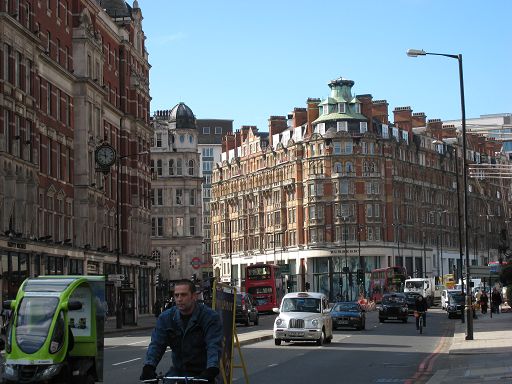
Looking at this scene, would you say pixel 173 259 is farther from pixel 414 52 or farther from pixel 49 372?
pixel 49 372

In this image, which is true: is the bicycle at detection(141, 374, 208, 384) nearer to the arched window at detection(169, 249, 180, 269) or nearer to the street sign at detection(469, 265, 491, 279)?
the street sign at detection(469, 265, 491, 279)

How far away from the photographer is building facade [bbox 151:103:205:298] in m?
118

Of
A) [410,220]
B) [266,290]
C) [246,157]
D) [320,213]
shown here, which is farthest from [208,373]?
[246,157]

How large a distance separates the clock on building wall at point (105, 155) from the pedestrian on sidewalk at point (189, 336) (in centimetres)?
5361

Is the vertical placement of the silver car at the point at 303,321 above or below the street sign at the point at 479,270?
below

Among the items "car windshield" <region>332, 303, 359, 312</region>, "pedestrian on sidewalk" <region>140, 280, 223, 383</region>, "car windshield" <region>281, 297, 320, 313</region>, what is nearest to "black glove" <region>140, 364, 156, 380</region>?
"pedestrian on sidewalk" <region>140, 280, 223, 383</region>

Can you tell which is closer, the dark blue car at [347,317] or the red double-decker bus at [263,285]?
the dark blue car at [347,317]

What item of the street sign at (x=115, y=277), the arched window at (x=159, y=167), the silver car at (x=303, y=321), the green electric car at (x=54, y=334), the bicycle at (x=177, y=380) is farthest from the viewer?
the arched window at (x=159, y=167)

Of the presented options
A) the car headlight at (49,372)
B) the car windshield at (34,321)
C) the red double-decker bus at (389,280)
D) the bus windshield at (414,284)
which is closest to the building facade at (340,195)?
the red double-decker bus at (389,280)

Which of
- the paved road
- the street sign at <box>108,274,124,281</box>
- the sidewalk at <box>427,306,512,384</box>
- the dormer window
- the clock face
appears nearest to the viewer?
the sidewalk at <box>427,306,512,384</box>

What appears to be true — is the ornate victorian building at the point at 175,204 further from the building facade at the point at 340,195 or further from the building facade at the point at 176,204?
the building facade at the point at 340,195

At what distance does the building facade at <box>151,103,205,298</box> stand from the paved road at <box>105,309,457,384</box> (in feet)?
238

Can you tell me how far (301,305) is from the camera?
39719 mm

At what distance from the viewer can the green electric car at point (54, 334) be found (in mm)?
18672
